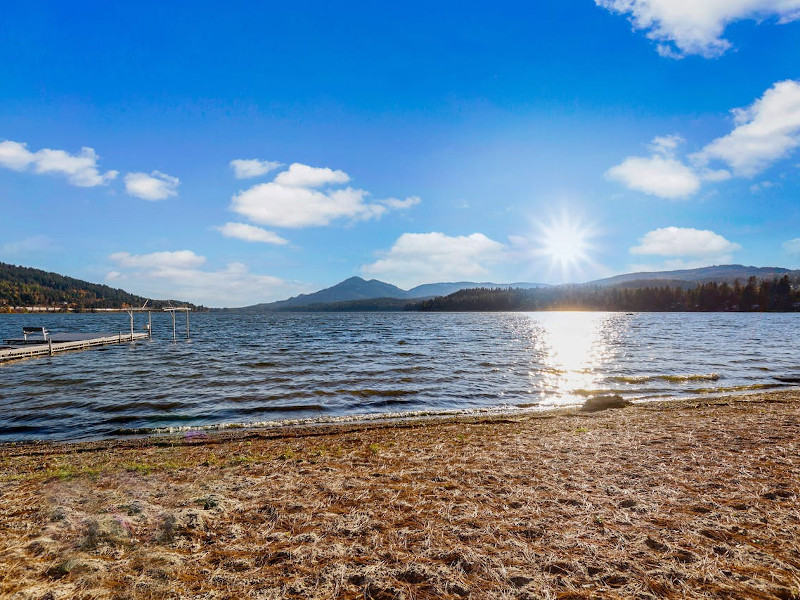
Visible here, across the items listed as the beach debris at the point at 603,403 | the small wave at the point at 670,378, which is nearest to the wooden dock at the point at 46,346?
the beach debris at the point at 603,403

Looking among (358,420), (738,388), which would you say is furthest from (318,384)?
(738,388)

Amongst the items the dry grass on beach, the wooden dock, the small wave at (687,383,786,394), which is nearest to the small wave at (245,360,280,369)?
the dry grass on beach

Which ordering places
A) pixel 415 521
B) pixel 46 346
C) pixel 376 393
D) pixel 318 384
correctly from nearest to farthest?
pixel 415 521
pixel 376 393
pixel 318 384
pixel 46 346

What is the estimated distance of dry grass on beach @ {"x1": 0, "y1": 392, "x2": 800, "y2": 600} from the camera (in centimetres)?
495

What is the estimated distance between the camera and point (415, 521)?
6688 millimetres

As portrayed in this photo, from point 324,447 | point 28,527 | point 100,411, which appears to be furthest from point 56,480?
point 100,411

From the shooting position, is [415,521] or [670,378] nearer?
[415,521]

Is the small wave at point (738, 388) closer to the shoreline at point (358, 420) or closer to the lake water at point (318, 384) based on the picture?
the lake water at point (318, 384)

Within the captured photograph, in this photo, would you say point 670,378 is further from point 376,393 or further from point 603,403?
point 376,393

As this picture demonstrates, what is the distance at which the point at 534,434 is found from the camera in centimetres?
1377

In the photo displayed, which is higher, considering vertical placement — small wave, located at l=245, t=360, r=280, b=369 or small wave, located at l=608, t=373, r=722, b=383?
small wave, located at l=245, t=360, r=280, b=369

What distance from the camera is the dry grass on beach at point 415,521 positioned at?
4.95 metres

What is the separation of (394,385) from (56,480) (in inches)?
743

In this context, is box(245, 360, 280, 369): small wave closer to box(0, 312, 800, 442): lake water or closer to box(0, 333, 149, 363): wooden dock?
box(0, 312, 800, 442): lake water
